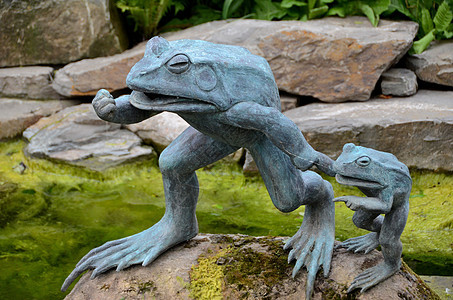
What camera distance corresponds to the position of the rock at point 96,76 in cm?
532

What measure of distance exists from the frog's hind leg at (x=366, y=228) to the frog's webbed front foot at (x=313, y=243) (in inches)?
3.9

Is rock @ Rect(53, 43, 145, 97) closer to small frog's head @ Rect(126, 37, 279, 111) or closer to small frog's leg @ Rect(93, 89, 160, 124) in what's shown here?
small frog's leg @ Rect(93, 89, 160, 124)

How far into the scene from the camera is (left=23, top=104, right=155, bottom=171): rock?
15.4ft

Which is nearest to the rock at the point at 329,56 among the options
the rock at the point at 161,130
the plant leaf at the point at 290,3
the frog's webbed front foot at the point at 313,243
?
the plant leaf at the point at 290,3

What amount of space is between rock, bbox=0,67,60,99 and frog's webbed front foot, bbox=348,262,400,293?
4.24m

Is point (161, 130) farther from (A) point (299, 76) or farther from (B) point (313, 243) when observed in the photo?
(B) point (313, 243)

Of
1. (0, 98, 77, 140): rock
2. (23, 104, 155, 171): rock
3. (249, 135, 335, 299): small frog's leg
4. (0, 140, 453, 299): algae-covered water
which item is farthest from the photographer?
(0, 98, 77, 140): rock

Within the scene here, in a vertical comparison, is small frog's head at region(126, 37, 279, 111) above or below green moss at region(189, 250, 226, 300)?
above

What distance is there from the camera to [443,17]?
5414 mm

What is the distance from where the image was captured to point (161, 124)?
16.2ft

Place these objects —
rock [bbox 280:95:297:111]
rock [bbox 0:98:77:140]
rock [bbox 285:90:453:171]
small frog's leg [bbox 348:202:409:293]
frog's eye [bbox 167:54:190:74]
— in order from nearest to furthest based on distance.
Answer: frog's eye [bbox 167:54:190:74] < small frog's leg [bbox 348:202:409:293] < rock [bbox 285:90:453:171] < rock [bbox 280:95:297:111] < rock [bbox 0:98:77:140]

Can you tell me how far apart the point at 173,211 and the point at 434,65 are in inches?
137

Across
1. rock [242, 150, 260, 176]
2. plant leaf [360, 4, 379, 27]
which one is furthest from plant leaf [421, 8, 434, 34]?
rock [242, 150, 260, 176]

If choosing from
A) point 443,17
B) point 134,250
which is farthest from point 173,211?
point 443,17
